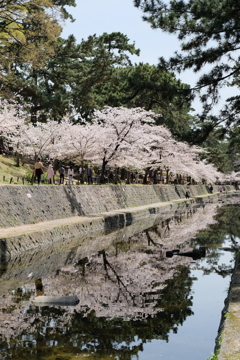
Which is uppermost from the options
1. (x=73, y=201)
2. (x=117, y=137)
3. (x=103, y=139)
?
(x=117, y=137)

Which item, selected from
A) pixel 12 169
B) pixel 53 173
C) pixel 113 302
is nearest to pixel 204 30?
pixel 113 302

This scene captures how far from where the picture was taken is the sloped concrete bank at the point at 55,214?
13.3 m

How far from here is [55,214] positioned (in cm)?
1861

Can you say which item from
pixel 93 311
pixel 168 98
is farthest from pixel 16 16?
pixel 93 311

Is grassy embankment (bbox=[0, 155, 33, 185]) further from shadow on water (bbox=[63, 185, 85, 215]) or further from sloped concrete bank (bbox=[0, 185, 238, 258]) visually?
shadow on water (bbox=[63, 185, 85, 215])

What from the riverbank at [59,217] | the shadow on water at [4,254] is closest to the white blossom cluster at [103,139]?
the riverbank at [59,217]

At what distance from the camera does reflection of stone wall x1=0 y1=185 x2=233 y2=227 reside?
1528cm

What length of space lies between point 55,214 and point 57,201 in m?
0.78

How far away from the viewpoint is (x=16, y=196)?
621 inches

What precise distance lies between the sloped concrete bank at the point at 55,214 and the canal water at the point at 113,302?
64 cm

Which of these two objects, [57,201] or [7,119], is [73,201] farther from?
[7,119]

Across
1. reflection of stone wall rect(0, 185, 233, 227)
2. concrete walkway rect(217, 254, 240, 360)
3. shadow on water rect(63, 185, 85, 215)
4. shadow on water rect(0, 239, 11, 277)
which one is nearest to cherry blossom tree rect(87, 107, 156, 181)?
reflection of stone wall rect(0, 185, 233, 227)

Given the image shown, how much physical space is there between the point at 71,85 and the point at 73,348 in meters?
34.4

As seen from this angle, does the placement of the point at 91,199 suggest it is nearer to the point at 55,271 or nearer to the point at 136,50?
the point at 55,271
